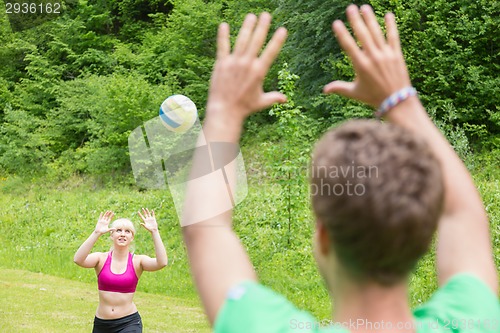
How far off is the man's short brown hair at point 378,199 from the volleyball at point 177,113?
4506 millimetres

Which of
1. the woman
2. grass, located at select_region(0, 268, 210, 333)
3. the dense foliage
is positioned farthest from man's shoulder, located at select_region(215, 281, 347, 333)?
the dense foliage

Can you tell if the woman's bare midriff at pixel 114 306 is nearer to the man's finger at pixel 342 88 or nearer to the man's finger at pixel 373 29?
the man's finger at pixel 342 88

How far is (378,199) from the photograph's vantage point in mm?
1086

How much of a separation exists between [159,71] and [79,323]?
20.8 metres

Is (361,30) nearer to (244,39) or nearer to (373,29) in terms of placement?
(373,29)

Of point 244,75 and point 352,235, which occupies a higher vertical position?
point 244,75

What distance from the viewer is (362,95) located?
1509 mm

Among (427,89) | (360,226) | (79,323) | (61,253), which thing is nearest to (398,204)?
(360,226)

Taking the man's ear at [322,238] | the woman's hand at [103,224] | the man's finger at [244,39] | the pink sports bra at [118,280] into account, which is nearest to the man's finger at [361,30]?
the man's finger at [244,39]

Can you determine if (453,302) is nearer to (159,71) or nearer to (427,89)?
(427,89)

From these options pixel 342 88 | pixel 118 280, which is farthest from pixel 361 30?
pixel 118 280

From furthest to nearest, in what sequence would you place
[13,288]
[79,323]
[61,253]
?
1. [61,253]
2. [13,288]
3. [79,323]

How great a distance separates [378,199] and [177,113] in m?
5.17

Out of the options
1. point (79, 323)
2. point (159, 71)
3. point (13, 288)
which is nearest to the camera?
point (79, 323)
